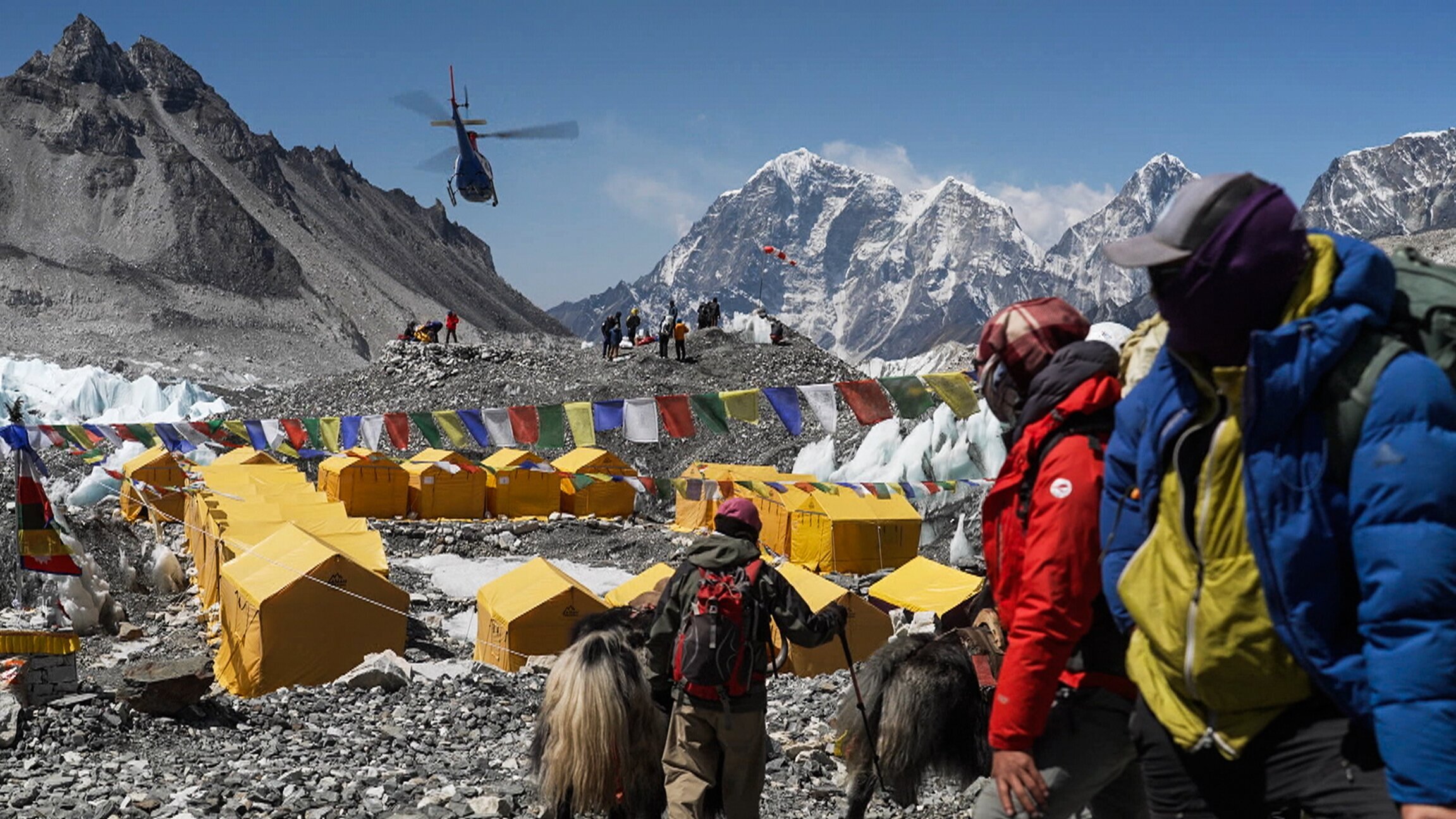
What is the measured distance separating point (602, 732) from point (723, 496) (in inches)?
568

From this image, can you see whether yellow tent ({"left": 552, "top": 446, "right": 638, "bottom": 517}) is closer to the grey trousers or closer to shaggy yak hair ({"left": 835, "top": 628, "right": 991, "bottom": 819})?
shaggy yak hair ({"left": 835, "top": 628, "right": 991, "bottom": 819})

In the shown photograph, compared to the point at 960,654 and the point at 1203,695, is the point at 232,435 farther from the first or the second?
the point at 1203,695

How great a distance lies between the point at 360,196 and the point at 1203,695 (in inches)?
5789

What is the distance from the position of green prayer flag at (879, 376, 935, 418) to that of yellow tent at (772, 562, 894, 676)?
5.88ft

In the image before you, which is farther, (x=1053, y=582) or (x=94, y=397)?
(x=94, y=397)

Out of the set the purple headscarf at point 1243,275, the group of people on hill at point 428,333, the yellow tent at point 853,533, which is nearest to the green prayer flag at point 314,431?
the yellow tent at point 853,533

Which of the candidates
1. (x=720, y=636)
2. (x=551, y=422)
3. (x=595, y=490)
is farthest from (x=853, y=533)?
(x=720, y=636)

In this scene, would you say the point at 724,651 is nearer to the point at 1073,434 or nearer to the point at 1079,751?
the point at 1079,751

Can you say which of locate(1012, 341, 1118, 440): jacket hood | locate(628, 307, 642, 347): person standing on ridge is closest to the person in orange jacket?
locate(628, 307, 642, 347): person standing on ridge

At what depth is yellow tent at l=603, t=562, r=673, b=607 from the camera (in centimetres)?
990

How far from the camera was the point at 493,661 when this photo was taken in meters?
→ 10.9

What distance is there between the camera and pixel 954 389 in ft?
35.2

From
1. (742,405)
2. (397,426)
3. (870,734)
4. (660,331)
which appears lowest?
(870,734)

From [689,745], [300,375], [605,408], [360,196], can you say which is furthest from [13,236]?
[689,745]
